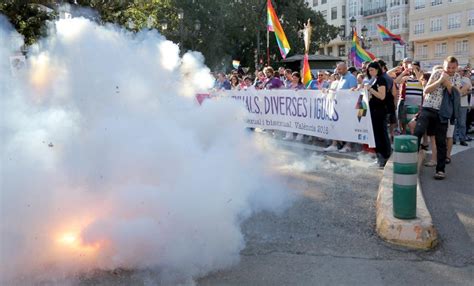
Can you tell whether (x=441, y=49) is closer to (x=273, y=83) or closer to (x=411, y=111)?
(x=273, y=83)

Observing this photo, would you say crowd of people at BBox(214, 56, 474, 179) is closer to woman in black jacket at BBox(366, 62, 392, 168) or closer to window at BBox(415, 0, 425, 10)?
woman in black jacket at BBox(366, 62, 392, 168)

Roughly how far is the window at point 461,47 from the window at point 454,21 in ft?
6.76

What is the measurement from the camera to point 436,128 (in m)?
7.05

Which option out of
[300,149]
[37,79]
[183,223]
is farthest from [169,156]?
[300,149]

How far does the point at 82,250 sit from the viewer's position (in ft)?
13.4

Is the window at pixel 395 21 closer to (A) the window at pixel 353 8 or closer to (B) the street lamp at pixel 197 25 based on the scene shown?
(A) the window at pixel 353 8

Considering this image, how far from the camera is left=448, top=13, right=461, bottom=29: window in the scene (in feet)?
182

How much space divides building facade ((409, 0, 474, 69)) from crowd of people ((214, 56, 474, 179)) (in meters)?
45.9

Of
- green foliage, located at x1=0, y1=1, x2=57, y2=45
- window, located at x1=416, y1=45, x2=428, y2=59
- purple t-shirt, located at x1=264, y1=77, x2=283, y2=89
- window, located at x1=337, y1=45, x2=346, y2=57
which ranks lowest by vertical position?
purple t-shirt, located at x1=264, y1=77, x2=283, y2=89

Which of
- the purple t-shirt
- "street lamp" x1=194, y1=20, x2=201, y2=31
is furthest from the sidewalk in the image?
"street lamp" x1=194, y1=20, x2=201, y2=31

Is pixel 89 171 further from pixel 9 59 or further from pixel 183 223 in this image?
pixel 9 59

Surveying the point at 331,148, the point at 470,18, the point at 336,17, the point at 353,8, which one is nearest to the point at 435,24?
the point at 470,18

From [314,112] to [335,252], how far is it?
6306 millimetres

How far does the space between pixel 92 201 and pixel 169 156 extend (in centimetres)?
78
